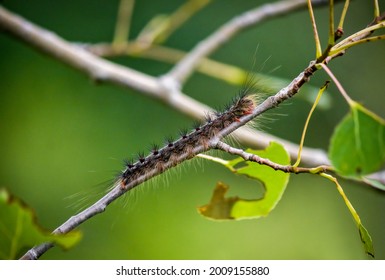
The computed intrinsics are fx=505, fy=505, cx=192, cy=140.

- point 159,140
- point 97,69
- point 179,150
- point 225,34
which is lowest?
point 179,150

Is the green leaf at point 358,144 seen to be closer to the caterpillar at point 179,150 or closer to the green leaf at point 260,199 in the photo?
the green leaf at point 260,199

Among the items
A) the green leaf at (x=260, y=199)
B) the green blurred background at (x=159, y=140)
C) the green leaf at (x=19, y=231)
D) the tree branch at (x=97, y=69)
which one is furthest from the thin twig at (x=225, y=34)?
the green leaf at (x=19, y=231)

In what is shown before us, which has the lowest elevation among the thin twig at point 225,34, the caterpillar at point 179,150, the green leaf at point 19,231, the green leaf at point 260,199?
the green leaf at point 19,231

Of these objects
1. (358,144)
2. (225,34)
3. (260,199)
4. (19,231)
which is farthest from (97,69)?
(358,144)

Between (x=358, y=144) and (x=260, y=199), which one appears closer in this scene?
(x=358, y=144)

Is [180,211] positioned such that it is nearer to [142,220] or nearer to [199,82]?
[142,220]

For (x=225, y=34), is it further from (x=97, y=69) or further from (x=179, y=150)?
(x=179, y=150)

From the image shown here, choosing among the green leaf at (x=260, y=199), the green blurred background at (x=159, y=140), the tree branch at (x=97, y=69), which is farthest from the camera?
the green blurred background at (x=159, y=140)
